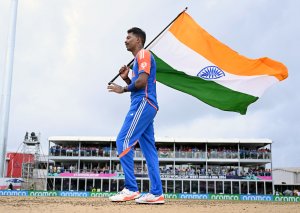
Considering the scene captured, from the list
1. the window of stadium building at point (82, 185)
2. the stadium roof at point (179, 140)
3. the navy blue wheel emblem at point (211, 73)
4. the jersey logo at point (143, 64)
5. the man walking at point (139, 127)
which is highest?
the stadium roof at point (179, 140)

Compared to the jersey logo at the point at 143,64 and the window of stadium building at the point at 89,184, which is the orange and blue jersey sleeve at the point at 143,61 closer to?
the jersey logo at the point at 143,64

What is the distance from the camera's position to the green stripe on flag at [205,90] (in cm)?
683

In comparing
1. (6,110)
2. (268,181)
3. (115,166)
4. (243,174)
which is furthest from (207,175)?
(6,110)

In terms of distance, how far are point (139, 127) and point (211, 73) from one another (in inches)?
102

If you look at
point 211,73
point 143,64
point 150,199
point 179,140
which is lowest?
point 150,199

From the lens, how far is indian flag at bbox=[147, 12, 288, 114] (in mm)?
6871

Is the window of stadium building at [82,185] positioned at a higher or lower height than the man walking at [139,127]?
lower

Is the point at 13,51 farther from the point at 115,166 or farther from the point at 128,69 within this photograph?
the point at 115,166

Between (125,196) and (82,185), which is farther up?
(125,196)

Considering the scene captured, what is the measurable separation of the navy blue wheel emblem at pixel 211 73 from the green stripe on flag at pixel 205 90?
0.09m

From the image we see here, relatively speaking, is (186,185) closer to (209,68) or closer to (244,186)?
(244,186)

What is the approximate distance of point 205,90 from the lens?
6.86m

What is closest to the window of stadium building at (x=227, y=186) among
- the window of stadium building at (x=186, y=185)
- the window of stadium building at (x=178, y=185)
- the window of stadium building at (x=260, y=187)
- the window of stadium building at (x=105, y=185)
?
the window of stadium building at (x=260, y=187)

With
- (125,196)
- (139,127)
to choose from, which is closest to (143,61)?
(139,127)
